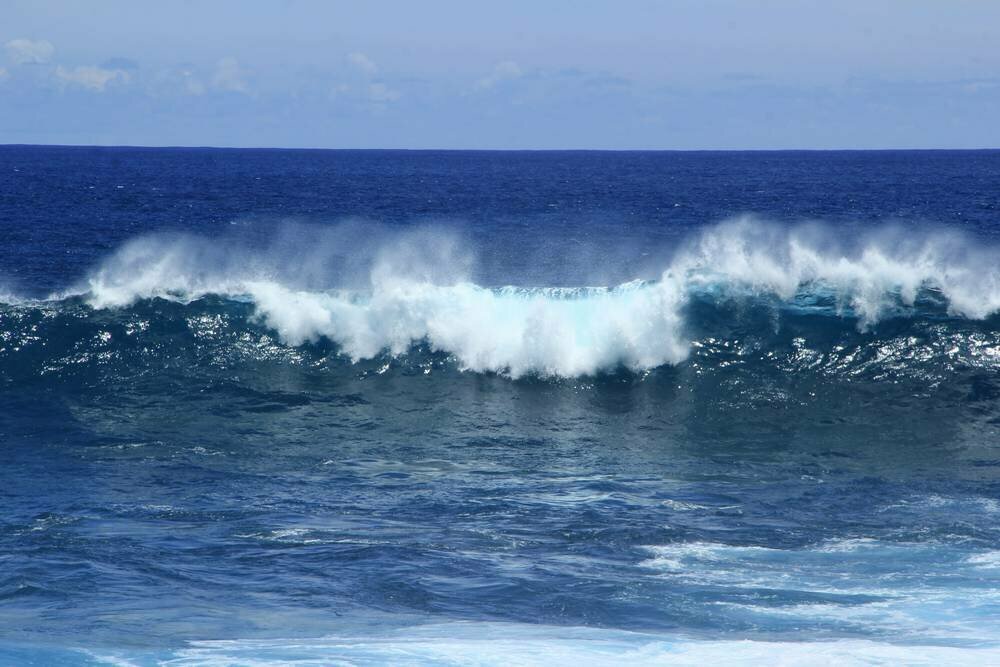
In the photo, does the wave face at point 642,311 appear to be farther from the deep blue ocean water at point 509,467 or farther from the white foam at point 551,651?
the white foam at point 551,651

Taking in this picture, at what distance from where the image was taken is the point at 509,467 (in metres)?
14.2

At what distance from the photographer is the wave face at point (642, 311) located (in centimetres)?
1936

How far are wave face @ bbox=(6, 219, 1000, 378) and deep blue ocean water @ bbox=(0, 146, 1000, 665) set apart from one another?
0.19 ft

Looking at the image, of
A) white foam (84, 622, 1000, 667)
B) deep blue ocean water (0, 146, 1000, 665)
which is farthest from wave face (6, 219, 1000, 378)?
white foam (84, 622, 1000, 667)

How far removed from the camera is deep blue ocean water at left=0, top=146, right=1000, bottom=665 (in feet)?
29.9

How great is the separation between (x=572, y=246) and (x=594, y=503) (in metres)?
31.4

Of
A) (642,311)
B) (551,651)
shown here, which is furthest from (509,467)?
(642,311)

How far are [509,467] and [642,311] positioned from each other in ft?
21.4

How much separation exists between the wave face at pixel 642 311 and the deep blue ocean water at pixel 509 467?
0.19ft

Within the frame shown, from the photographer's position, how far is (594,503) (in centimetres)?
1247

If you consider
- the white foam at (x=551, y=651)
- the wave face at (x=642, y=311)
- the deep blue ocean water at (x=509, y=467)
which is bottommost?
the white foam at (x=551, y=651)

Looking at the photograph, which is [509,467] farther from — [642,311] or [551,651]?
[642,311]

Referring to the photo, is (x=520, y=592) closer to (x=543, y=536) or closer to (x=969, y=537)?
(x=543, y=536)

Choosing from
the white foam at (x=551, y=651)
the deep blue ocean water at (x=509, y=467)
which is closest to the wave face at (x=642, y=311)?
the deep blue ocean water at (x=509, y=467)
